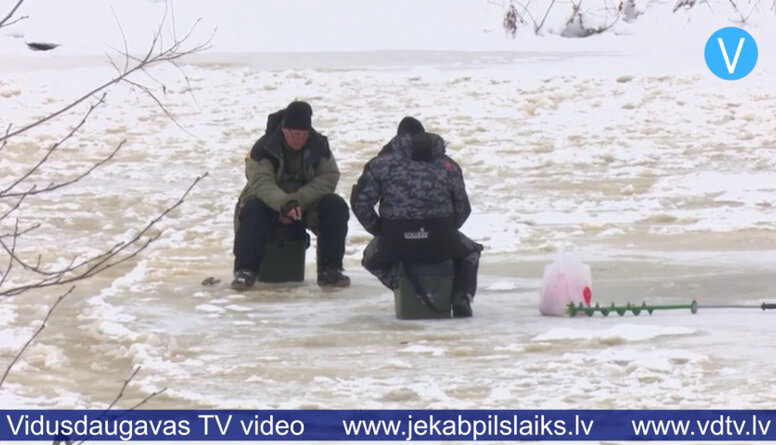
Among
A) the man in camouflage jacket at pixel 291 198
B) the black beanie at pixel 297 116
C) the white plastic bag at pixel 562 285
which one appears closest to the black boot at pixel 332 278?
the man in camouflage jacket at pixel 291 198

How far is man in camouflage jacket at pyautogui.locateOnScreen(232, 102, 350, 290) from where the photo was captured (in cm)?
1011

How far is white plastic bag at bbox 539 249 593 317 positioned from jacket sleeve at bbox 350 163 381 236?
0.95m

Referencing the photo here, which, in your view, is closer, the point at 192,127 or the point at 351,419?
the point at 351,419

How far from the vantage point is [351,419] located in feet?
21.9

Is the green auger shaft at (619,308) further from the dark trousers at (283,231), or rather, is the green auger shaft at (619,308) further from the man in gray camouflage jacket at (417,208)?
the dark trousers at (283,231)

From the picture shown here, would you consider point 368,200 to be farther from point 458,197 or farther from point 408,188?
point 458,197

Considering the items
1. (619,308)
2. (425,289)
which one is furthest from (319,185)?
(619,308)

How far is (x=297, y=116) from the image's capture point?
1008 cm

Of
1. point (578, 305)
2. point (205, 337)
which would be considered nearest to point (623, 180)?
point (578, 305)

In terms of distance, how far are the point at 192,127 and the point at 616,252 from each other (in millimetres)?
7132

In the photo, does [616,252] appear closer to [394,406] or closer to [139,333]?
[139,333]

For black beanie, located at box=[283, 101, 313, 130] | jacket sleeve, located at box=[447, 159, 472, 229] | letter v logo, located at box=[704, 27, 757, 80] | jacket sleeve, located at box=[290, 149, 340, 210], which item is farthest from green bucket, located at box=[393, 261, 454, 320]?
letter v logo, located at box=[704, 27, 757, 80]

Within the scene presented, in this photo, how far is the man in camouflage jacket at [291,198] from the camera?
10109mm

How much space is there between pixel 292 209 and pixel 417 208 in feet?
4.61
